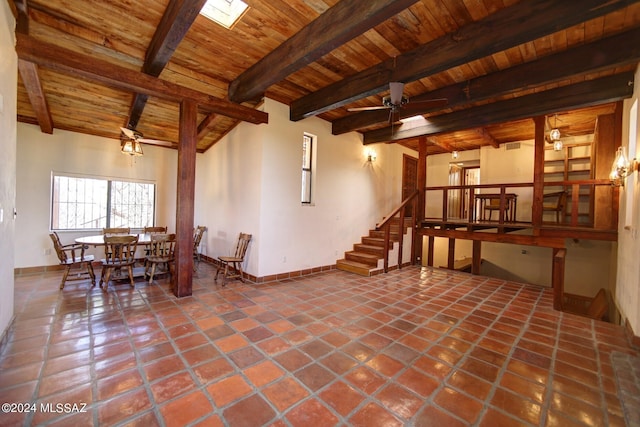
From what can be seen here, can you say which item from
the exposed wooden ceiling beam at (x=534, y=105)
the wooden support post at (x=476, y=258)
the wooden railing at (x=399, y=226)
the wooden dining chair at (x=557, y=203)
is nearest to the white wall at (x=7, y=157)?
the wooden railing at (x=399, y=226)

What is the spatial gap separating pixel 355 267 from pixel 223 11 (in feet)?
15.9

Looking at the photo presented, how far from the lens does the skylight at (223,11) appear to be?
108 inches

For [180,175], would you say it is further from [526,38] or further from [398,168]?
[398,168]

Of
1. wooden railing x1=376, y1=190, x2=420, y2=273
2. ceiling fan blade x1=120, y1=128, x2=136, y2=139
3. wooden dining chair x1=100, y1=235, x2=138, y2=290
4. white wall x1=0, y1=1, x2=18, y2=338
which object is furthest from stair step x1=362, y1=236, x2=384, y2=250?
white wall x1=0, y1=1, x2=18, y2=338

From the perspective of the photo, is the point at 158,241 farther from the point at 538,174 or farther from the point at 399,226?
the point at 538,174

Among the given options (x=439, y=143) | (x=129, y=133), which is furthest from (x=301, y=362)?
(x=439, y=143)

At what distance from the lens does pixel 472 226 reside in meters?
5.99

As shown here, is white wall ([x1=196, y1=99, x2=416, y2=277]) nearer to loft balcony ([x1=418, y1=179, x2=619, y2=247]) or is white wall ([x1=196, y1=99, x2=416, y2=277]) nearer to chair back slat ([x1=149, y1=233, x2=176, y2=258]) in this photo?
chair back slat ([x1=149, y1=233, x2=176, y2=258])

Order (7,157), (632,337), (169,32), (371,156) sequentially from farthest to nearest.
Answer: (371,156) < (632,337) < (169,32) < (7,157)

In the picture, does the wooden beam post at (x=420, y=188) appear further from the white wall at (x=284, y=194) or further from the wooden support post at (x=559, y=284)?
the wooden support post at (x=559, y=284)

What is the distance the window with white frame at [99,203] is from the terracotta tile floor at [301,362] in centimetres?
230

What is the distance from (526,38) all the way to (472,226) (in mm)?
4322

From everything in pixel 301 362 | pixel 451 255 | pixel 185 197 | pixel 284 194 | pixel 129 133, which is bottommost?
pixel 301 362

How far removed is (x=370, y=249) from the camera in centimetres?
632
